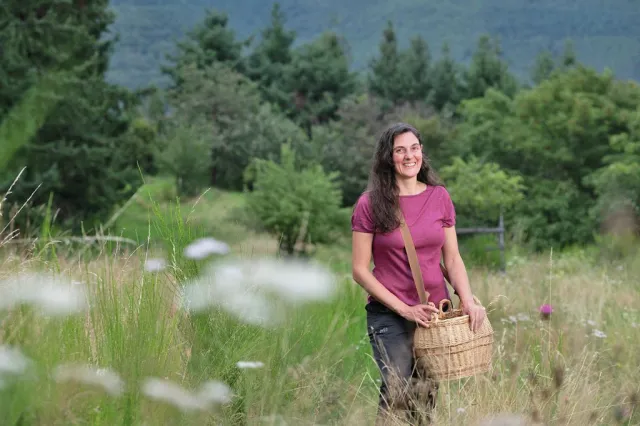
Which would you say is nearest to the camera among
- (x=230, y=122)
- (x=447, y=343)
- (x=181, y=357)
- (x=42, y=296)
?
(x=42, y=296)

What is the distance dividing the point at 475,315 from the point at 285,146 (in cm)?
2623

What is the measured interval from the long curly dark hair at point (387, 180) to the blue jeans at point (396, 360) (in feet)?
1.16

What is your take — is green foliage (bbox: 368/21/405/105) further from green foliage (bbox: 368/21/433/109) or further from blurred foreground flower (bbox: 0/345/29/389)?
blurred foreground flower (bbox: 0/345/29/389)

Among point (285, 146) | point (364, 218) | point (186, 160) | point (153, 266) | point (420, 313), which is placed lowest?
point (186, 160)

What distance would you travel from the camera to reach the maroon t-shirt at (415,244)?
3354mm

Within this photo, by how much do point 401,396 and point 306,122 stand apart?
148ft

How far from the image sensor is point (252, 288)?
3.07m

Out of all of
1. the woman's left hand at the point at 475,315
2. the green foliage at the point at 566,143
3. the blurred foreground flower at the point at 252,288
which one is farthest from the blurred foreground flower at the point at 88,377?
the green foliage at the point at 566,143

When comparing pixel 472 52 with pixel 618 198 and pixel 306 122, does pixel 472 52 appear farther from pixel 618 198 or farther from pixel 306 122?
pixel 618 198

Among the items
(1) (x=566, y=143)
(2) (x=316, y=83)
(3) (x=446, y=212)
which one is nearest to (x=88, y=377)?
(3) (x=446, y=212)

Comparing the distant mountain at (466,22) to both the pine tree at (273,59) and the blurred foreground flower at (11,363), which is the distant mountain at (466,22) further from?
the blurred foreground flower at (11,363)

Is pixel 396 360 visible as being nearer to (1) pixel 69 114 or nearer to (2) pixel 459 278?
(2) pixel 459 278

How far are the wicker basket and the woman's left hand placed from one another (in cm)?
2

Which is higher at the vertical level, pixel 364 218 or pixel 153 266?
pixel 364 218
